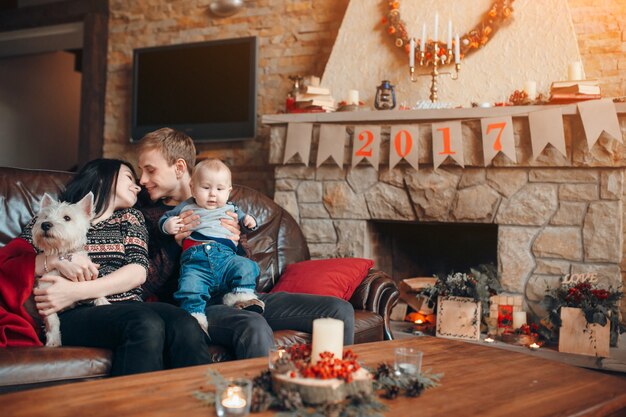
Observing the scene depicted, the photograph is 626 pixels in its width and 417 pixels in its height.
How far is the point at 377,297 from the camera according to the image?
2.76 m

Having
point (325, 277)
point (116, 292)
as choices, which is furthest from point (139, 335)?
point (325, 277)

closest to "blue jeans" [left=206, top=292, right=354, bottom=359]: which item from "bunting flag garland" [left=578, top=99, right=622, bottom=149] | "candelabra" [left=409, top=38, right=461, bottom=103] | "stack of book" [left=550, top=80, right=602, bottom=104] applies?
"bunting flag garland" [left=578, top=99, right=622, bottom=149]

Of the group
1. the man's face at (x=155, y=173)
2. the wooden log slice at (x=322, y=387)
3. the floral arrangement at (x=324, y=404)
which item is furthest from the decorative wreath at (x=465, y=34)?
the wooden log slice at (x=322, y=387)

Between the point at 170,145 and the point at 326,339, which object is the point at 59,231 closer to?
the point at 170,145

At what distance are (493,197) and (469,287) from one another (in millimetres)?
535

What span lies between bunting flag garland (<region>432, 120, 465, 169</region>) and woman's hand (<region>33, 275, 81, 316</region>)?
223cm

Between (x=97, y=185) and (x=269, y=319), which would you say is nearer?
(x=97, y=185)

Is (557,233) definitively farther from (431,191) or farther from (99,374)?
(99,374)

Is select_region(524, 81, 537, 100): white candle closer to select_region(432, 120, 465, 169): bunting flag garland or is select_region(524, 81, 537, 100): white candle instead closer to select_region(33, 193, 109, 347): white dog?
select_region(432, 120, 465, 169): bunting flag garland

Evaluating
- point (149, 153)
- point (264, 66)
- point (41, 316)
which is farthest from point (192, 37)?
point (41, 316)

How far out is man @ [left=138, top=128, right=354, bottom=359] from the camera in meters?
2.16

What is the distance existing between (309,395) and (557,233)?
8.47 feet

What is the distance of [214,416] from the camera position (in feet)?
4.06

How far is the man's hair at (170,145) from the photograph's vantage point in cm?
261
